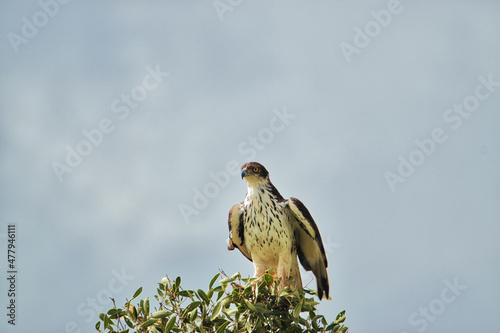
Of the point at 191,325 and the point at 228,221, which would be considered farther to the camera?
the point at 228,221

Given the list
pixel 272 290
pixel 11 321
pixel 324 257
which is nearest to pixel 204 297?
pixel 272 290

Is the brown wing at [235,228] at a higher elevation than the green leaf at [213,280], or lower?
higher

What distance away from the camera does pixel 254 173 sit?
8.65 meters

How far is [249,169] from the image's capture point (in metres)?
8.67

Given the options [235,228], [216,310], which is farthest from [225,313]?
[235,228]

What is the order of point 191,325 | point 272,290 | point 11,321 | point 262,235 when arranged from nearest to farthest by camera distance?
point 191,325
point 272,290
point 262,235
point 11,321

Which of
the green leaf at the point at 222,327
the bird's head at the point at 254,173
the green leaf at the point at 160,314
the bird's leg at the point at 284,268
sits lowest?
the green leaf at the point at 222,327

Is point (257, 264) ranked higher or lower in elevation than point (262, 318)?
higher

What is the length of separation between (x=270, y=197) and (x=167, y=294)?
8.63 feet

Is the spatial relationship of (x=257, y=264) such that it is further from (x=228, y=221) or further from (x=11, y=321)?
(x=11, y=321)

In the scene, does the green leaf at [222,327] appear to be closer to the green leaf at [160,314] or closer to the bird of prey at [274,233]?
the green leaf at [160,314]

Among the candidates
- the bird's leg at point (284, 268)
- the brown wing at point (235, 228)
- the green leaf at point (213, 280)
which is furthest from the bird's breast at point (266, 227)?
the green leaf at point (213, 280)

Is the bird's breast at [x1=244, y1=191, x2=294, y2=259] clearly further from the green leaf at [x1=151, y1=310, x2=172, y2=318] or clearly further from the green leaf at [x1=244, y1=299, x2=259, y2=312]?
the green leaf at [x1=151, y1=310, x2=172, y2=318]

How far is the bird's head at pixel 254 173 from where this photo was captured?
8633 millimetres
